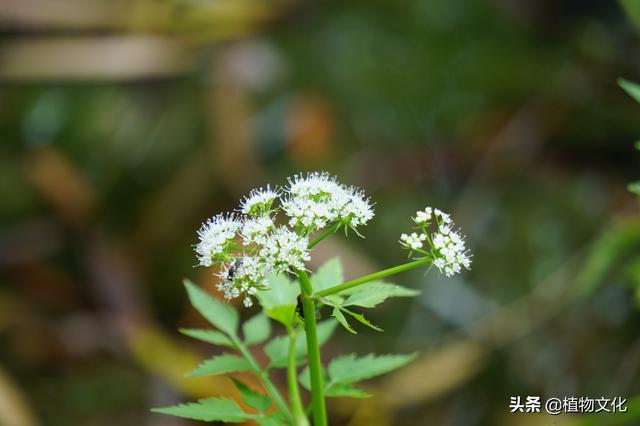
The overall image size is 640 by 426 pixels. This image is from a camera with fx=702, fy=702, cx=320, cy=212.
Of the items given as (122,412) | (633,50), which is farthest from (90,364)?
(633,50)

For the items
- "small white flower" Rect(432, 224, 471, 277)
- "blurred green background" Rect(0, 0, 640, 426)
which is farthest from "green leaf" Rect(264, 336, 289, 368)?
"blurred green background" Rect(0, 0, 640, 426)

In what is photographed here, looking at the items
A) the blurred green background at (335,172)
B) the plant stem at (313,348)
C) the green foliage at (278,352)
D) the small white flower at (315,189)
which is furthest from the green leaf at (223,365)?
the blurred green background at (335,172)

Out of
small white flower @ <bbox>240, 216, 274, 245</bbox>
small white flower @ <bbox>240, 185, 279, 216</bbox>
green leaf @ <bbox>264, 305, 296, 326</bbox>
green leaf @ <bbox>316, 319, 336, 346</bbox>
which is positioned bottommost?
green leaf @ <bbox>264, 305, 296, 326</bbox>

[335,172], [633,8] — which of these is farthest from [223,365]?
[335,172]

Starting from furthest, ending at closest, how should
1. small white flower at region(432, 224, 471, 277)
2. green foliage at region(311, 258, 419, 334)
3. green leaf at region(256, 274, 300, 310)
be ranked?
green leaf at region(256, 274, 300, 310) → small white flower at region(432, 224, 471, 277) → green foliage at region(311, 258, 419, 334)

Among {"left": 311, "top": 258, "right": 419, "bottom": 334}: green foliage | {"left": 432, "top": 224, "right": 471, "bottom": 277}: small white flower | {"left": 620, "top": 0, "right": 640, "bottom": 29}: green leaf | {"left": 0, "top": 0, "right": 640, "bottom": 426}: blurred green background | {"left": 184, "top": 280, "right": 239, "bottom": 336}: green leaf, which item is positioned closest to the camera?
{"left": 311, "top": 258, "right": 419, "bottom": 334}: green foliage

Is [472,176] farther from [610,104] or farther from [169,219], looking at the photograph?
[169,219]

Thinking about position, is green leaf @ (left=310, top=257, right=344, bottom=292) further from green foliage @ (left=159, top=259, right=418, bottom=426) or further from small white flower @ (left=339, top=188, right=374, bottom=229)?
small white flower @ (left=339, top=188, right=374, bottom=229)

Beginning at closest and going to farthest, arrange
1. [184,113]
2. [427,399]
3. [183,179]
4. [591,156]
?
[427,399] < [591,156] < [183,179] < [184,113]
